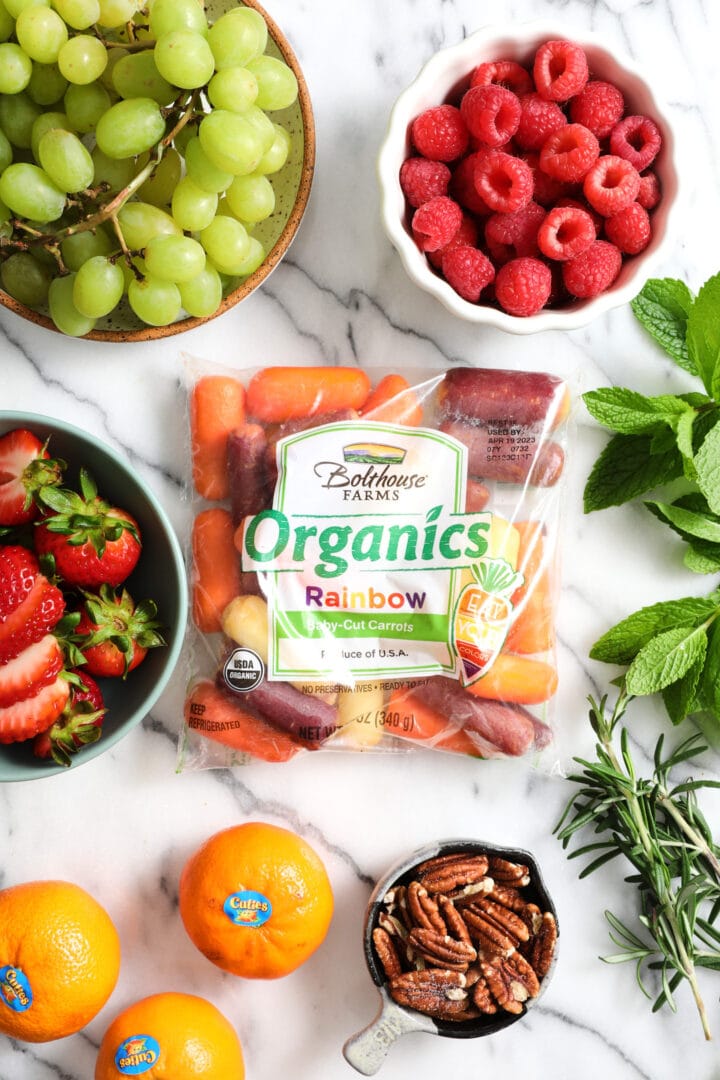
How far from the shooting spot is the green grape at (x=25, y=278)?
894 mm

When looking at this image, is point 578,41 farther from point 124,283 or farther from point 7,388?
point 7,388

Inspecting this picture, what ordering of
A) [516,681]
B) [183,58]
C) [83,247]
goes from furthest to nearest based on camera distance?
[516,681] → [83,247] → [183,58]

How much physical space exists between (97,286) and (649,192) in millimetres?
526

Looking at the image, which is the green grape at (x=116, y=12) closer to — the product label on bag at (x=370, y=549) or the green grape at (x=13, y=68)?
the green grape at (x=13, y=68)

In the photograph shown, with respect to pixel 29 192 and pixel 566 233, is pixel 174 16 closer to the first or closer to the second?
pixel 29 192

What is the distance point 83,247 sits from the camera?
2.91ft

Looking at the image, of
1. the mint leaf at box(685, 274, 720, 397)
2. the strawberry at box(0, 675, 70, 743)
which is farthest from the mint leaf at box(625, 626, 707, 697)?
the strawberry at box(0, 675, 70, 743)

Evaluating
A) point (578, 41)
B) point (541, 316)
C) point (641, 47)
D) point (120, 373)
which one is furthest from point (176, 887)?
point (641, 47)

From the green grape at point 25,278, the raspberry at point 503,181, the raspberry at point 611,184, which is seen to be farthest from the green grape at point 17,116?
the raspberry at point 611,184

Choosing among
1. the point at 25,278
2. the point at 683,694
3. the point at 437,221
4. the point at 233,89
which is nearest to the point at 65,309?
the point at 25,278

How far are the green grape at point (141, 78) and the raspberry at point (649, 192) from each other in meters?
0.44

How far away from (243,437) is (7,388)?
0.92 feet

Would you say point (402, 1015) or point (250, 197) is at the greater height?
→ point (250, 197)

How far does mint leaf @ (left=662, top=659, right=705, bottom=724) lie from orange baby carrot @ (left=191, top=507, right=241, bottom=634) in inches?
18.9
